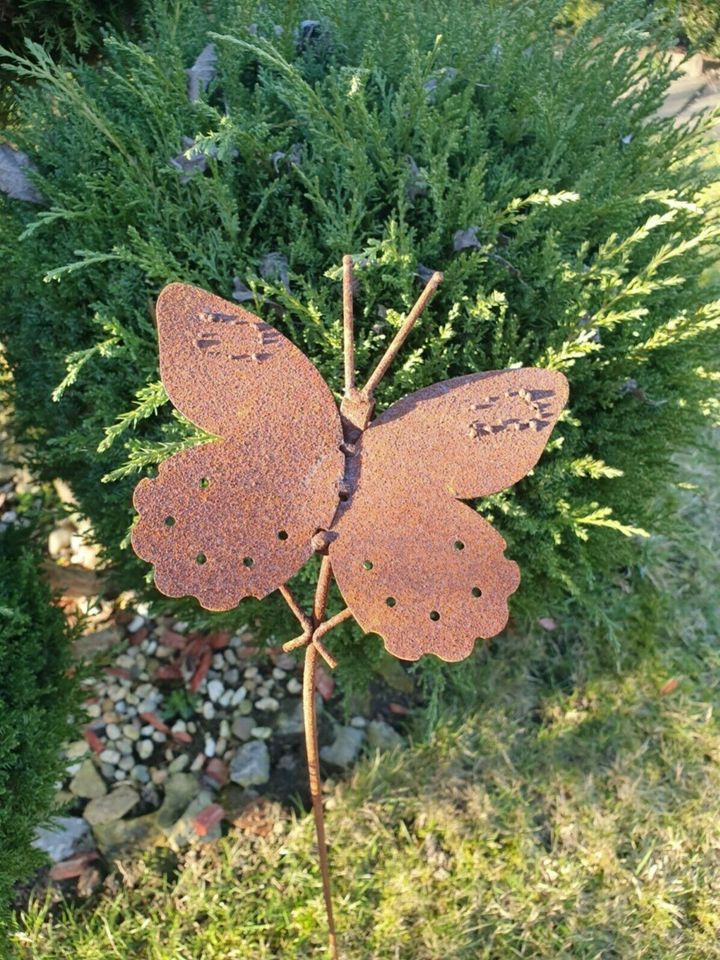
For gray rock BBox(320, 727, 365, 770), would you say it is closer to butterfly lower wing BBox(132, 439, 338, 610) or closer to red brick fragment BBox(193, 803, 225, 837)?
red brick fragment BBox(193, 803, 225, 837)

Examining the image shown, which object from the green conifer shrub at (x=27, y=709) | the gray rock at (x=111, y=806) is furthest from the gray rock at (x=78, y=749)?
the green conifer shrub at (x=27, y=709)

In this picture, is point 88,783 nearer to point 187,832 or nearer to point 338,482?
point 187,832

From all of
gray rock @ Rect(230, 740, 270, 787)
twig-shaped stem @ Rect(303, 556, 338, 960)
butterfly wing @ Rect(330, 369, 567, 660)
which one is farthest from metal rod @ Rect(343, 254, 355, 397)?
gray rock @ Rect(230, 740, 270, 787)

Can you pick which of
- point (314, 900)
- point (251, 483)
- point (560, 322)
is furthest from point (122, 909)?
point (560, 322)

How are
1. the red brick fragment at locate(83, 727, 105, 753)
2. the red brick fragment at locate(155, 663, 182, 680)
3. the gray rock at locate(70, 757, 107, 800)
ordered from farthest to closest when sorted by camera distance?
the red brick fragment at locate(155, 663, 182, 680), the red brick fragment at locate(83, 727, 105, 753), the gray rock at locate(70, 757, 107, 800)

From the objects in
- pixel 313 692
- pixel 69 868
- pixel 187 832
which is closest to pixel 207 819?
pixel 187 832

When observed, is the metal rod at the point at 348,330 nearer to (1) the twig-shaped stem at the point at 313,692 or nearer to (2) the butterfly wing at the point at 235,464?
(2) the butterfly wing at the point at 235,464
